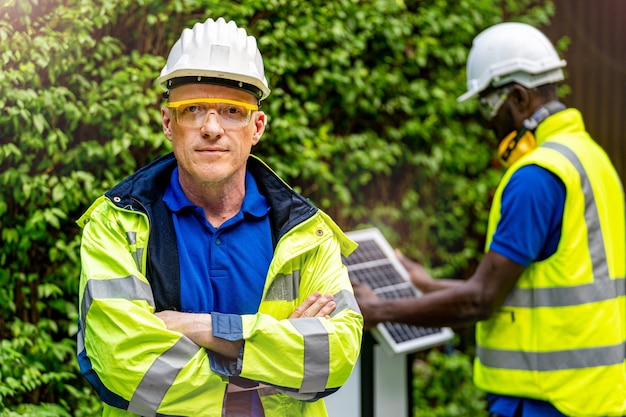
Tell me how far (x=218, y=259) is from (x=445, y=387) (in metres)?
3.49

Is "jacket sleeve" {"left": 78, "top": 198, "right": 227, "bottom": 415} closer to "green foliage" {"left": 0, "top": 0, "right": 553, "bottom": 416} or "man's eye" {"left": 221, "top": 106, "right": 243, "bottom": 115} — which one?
"man's eye" {"left": 221, "top": 106, "right": 243, "bottom": 115}

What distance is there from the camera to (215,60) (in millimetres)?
2457

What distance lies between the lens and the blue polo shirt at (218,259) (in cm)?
244

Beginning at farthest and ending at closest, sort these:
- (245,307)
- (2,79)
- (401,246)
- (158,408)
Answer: (401,246) → (2,79) → (245,307) → (158,408)

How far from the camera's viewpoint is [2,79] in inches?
129

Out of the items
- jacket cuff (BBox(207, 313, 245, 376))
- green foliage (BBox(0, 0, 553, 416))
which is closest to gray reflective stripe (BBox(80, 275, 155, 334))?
jacket cuff (BBox(207, 313, 245, 376))

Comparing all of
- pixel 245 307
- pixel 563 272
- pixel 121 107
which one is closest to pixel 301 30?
pixel 121 107

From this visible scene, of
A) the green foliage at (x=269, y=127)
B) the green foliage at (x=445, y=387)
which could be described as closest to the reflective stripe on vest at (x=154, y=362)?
the green foliage at (x=269, y=127)

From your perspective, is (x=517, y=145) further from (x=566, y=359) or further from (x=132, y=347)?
(x=132, y=347)

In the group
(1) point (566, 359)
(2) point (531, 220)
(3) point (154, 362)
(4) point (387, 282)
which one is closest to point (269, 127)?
(4) point (387, 282)

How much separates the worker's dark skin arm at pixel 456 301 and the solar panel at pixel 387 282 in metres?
0.11

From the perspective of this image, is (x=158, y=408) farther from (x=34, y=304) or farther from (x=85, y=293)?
(x=34, y=304)

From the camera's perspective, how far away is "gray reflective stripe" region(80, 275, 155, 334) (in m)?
2.30

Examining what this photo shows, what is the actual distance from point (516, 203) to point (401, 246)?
5.74ft
